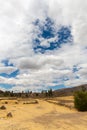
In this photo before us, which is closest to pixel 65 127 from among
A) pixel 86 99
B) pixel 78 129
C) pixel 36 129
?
pixel 78 129

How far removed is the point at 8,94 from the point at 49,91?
30.9 m

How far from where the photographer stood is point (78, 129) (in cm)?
2377

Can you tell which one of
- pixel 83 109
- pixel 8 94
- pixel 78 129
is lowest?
pixel 78 129

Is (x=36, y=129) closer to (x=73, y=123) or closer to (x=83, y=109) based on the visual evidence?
(x=73, y=123)

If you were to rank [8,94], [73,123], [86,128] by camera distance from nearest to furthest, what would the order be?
1. [86,128]
2. [73,123]
3. [8,94]

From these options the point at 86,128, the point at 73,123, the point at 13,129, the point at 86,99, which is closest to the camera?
the point at 13,129

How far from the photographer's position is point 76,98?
49.3 meters

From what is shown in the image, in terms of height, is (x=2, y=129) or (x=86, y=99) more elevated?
(x=86, y=99)

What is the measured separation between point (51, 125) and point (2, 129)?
5.49m

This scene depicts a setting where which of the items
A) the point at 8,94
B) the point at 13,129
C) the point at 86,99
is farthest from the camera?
the point at 8,94

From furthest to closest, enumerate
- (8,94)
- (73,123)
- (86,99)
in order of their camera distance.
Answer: (8,94)
(86,99)
(73,123)

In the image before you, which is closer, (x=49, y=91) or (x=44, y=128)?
(x=44, y=128)

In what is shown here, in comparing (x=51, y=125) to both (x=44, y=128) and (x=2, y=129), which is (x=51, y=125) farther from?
(x=2, y=129)

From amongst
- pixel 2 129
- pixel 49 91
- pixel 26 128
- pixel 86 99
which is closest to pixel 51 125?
pixel 26 128
